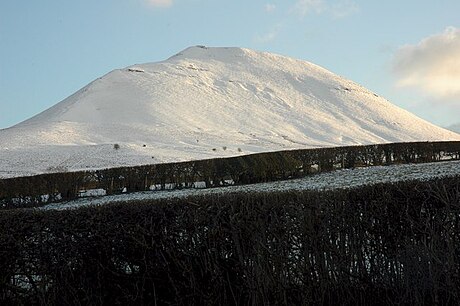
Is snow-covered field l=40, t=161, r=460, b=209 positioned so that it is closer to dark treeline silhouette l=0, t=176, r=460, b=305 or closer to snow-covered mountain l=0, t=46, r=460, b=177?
dark treeline silhouette l=0, t=176, r=460, b=305

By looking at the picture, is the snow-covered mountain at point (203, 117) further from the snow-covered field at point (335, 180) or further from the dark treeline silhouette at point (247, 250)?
the dark treeline silhouette at point (247, 250)

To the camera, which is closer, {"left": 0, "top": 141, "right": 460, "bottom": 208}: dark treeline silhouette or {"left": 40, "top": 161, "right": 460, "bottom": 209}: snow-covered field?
{"left": 40, "top": 161, "right": 460, "bottom": 209}: snow-covered field

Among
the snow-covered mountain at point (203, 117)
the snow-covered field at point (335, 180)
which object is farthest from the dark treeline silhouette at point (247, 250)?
the snow-covered mountain at point (203, 117)

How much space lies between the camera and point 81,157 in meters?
54.5

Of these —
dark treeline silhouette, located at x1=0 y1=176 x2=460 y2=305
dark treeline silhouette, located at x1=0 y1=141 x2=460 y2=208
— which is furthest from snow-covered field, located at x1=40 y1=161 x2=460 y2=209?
dark treeline silhouette, located at x1=0 y1=176 x2=460 y2=305

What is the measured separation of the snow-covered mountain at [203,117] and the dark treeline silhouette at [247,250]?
42.9 metres

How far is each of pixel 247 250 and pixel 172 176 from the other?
→ 70.3 ft

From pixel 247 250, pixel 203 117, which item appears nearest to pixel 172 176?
pixel 247 250

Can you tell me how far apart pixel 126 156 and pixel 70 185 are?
2734 centimetres

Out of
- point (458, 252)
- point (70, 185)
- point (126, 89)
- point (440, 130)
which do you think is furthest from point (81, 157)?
point (440, 130)

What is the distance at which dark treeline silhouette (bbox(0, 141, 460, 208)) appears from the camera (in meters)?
25.5

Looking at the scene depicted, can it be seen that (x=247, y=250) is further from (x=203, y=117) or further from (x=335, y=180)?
(x=203, y=117)

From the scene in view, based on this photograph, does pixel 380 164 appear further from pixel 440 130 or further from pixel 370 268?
pixel 440 130

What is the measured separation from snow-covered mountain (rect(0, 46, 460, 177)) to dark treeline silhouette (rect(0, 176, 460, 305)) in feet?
141
